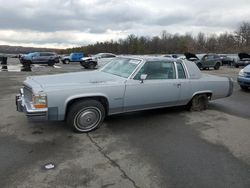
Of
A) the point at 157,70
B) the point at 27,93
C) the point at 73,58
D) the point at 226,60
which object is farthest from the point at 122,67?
the point at 226,60

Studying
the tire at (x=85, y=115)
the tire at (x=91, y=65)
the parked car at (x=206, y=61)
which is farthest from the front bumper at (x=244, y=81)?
the tire at (x=91, y=65)

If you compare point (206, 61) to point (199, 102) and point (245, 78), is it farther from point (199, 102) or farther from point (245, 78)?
point (199, 102)

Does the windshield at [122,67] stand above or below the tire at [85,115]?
above

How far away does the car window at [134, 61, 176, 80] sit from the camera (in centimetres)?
586

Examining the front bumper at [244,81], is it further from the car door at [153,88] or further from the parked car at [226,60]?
the parked car at [226,60]

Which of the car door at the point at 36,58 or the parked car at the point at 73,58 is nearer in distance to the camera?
the car door at the point at 36,58

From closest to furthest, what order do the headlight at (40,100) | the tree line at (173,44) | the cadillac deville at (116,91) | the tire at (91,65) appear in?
1. the headlight at (40,100)
2. the cadillac deville at (116,91)
3. the tire at (91,65)
4. the tree line at (173,44)

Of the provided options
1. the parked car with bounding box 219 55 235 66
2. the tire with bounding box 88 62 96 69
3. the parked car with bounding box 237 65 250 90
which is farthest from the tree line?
the parked car with bounding box 237 65 250 90

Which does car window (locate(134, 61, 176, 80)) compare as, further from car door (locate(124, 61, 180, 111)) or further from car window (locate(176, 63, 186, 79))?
car window (locate(176, 63, 186, 79))

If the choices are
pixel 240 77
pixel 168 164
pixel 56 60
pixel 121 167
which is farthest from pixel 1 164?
pixel 56 60

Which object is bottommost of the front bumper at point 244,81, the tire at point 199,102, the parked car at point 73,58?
the tire at point 199,102

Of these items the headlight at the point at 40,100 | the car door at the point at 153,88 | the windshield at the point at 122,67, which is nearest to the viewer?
the headlight at the point at 40,100

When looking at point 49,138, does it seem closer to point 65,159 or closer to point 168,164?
point 65,159

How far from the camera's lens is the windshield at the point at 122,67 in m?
5.82
